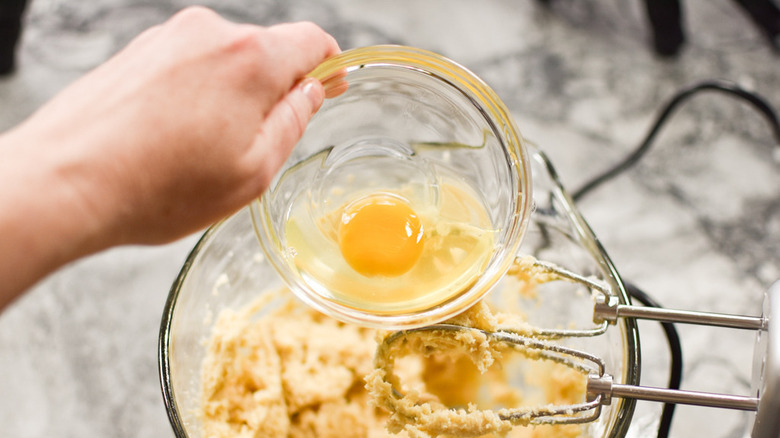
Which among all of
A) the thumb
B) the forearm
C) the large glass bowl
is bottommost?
the large glass bowl

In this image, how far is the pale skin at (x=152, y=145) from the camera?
0.44 m

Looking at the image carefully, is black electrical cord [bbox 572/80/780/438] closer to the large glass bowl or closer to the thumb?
the large glass bowl

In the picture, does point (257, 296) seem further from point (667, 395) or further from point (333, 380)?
point (667, 395)

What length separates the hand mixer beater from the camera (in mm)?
528

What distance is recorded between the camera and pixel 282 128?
0.51 meters

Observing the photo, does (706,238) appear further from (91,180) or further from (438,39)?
(91,180)

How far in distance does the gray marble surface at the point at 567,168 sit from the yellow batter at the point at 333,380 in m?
0.30

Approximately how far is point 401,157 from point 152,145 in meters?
0.37

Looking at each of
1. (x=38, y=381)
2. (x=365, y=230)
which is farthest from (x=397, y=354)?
(x=38, y=381)

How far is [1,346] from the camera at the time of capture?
3.21ft

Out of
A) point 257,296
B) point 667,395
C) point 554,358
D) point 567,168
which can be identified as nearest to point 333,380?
point 257,296

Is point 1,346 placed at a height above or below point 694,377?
below

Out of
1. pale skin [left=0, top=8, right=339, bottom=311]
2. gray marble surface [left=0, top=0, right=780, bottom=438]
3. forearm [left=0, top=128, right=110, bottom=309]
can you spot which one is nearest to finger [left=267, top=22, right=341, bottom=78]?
pale skin [left=0, top=8, right=339, bottom=311]

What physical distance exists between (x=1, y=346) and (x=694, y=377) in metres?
1.11
